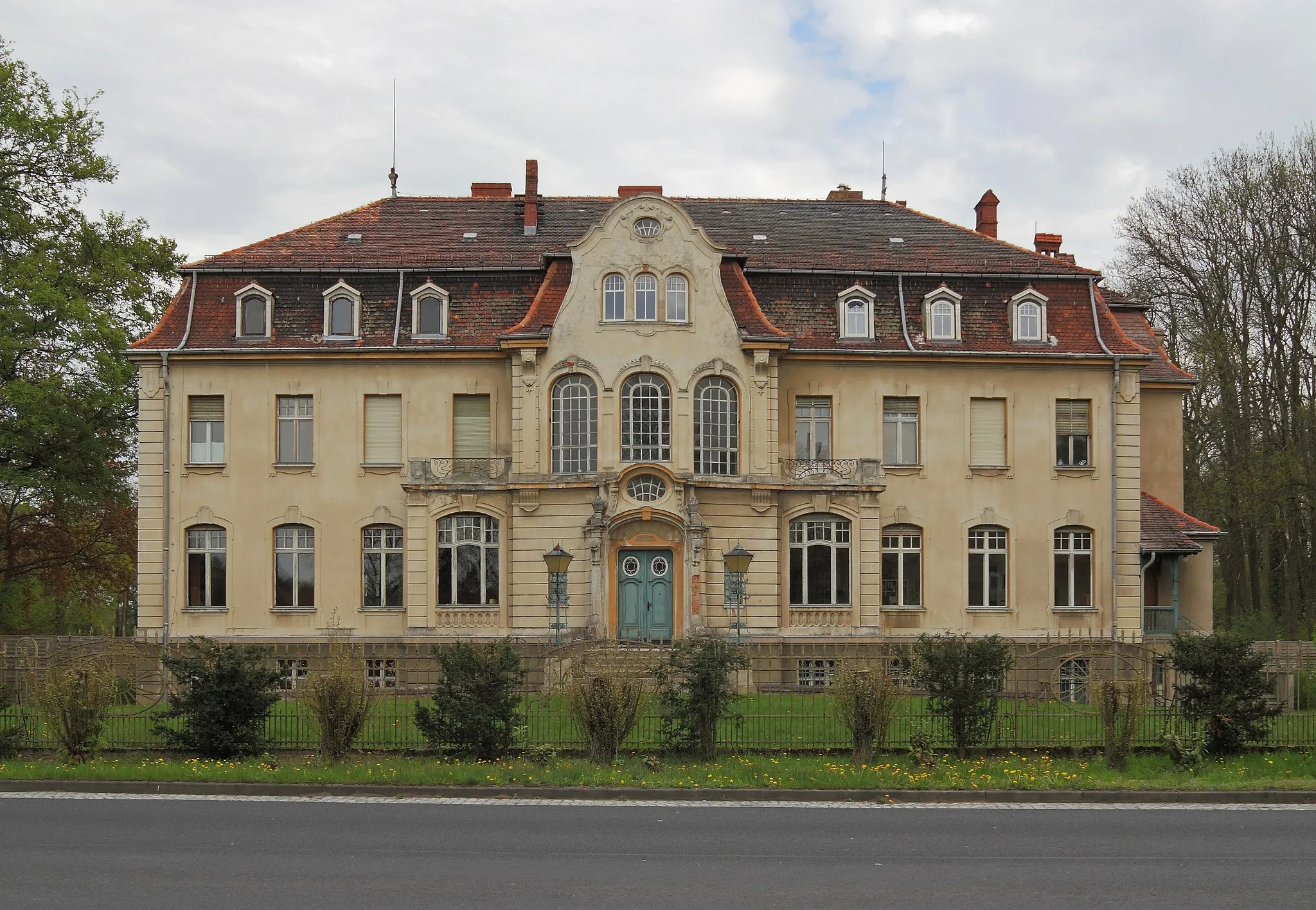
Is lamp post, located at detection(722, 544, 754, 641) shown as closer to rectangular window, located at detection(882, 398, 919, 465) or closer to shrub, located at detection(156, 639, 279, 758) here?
rectangular window, located at detection(882, 398, 919, 465)

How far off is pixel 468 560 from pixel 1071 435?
15199mm

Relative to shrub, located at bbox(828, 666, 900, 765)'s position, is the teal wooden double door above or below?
above

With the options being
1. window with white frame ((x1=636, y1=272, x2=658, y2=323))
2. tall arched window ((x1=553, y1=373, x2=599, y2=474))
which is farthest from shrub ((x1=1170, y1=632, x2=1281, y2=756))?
window with white frame ((x1=636, y1=272, x2=658, y2=323))

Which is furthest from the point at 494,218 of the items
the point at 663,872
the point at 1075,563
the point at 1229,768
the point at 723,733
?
the point at 663,872

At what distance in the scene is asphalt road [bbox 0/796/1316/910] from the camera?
438 inches

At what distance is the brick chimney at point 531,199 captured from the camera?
36.3m

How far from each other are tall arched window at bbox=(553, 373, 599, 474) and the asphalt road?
1629cm

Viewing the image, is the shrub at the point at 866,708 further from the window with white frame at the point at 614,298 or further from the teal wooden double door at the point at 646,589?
the window with white frame at the point at 614,298

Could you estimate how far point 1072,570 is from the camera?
1337 inches

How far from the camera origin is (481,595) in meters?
→ 32.8

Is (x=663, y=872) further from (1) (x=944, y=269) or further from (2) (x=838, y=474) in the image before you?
(1) (x=944, y=269)

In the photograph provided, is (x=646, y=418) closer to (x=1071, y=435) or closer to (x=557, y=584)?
(x=557, y=584)

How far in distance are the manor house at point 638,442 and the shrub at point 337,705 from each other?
12.8 metres

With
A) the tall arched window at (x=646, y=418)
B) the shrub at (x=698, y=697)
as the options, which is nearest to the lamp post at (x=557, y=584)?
the tall arched window at (x=646, y=418)
